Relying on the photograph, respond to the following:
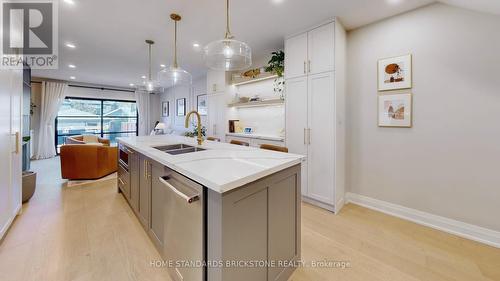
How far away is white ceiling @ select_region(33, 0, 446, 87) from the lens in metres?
2.46

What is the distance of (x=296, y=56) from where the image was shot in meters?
3.17

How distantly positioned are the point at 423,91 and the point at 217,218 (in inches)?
115

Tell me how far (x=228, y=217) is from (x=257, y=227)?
0.28m

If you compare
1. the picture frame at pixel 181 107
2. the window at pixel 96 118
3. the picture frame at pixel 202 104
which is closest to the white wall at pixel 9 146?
the picture frame at pixel 202 104

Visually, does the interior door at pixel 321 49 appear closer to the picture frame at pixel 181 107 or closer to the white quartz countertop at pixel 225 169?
the white quartz countertop at pixel 225 169

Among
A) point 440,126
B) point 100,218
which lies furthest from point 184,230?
point 440,126

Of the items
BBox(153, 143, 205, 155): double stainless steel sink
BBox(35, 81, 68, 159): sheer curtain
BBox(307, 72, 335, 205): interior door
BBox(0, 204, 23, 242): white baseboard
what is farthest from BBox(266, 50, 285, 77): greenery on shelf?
BBox(35, 81, 68, 159): sheer curtain

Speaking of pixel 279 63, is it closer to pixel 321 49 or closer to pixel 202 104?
pixel 321 49

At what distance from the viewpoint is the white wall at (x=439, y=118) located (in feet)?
6.83

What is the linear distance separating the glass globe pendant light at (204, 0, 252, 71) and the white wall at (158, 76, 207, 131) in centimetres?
390

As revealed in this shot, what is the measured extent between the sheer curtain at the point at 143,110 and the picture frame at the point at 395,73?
337 inches

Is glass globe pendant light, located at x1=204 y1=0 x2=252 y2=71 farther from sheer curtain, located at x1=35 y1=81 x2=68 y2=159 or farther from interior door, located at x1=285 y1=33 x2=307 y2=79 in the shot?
sheer curtain, located at x1=35 y1=81 x2=68 y2=159

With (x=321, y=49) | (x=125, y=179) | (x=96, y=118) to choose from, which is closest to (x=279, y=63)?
(x=321, y=49)

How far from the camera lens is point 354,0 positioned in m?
2.34
